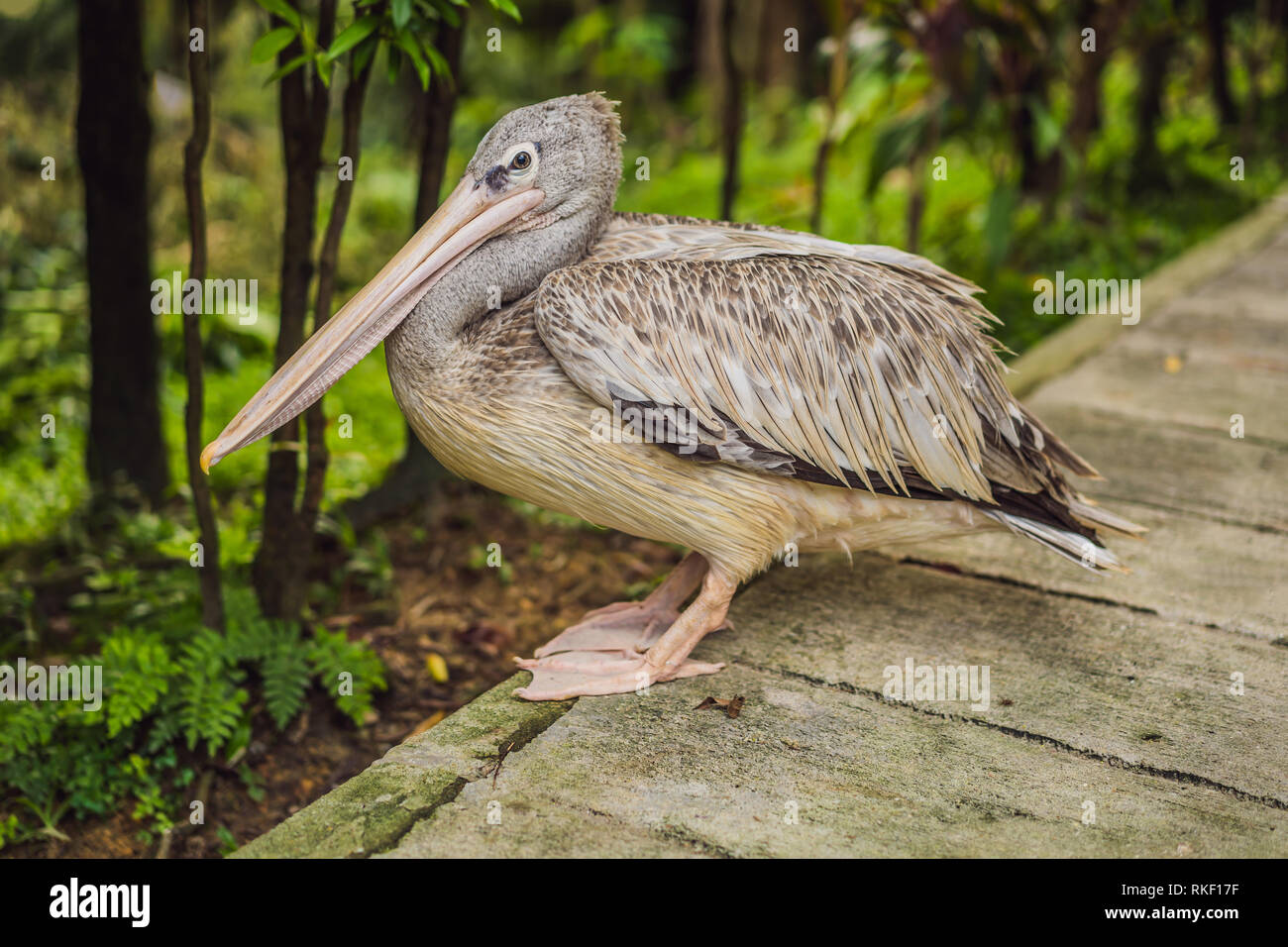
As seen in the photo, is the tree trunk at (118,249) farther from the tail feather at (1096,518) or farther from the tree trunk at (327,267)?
the tail feather at (1096,518)

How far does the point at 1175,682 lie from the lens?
334cm

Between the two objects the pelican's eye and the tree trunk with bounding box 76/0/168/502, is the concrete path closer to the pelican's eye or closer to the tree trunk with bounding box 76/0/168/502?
the pelican's eye

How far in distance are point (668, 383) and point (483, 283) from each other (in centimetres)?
63

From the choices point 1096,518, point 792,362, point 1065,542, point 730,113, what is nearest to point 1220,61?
point 730,113

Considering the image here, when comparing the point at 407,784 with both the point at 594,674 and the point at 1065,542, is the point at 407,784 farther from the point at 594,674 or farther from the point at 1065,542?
the point at 1065,542

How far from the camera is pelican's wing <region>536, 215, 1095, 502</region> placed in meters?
3.08

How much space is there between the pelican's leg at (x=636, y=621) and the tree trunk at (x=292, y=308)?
100 cm

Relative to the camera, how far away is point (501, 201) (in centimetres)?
326

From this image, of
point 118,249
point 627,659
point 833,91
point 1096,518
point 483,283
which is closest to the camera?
point 483,283

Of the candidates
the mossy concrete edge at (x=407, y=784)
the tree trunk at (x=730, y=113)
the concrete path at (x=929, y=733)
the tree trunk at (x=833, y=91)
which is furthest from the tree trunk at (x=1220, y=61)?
the mossy concrete edge at (x=407, y=784)

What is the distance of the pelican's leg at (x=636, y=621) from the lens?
356 cm

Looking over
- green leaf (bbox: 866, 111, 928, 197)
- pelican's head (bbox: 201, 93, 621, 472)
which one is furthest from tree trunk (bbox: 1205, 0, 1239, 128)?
pelican's head (bbox: 201, 93, 621, 472)

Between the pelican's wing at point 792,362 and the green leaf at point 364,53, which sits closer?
the pelican's wing at point 792,362

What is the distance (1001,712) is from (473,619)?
2.13 metres
